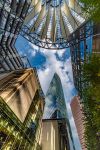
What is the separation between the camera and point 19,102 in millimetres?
21859

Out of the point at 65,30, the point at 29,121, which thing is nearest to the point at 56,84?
the point at 65,30

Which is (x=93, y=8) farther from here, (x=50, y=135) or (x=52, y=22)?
(x=52, y=22)

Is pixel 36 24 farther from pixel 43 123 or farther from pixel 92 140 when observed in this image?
pixel 92 140

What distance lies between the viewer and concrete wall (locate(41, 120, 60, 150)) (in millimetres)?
29139

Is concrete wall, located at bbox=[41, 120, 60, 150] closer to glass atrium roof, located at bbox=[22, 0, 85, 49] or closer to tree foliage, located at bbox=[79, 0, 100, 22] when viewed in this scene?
tree foliage, located at bbox=[79, 0, 100, 22]

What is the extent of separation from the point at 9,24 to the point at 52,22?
379 inches

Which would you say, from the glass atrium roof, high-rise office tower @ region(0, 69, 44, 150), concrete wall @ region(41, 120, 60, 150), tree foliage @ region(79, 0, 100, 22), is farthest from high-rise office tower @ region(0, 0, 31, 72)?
tree foliage @ region(79, 0, 100, 22)

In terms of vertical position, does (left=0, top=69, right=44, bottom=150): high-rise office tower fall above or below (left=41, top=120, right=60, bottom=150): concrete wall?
above

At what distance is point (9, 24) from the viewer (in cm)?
4628

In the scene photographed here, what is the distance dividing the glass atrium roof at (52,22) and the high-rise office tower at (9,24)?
92.1 inches

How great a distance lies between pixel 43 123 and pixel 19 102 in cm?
1172

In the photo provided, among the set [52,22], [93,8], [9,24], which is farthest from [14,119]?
[52,22]

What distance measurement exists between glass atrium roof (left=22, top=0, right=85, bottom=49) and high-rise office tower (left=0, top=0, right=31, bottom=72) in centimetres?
234

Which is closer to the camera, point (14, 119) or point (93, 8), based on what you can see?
point (93, 8)
